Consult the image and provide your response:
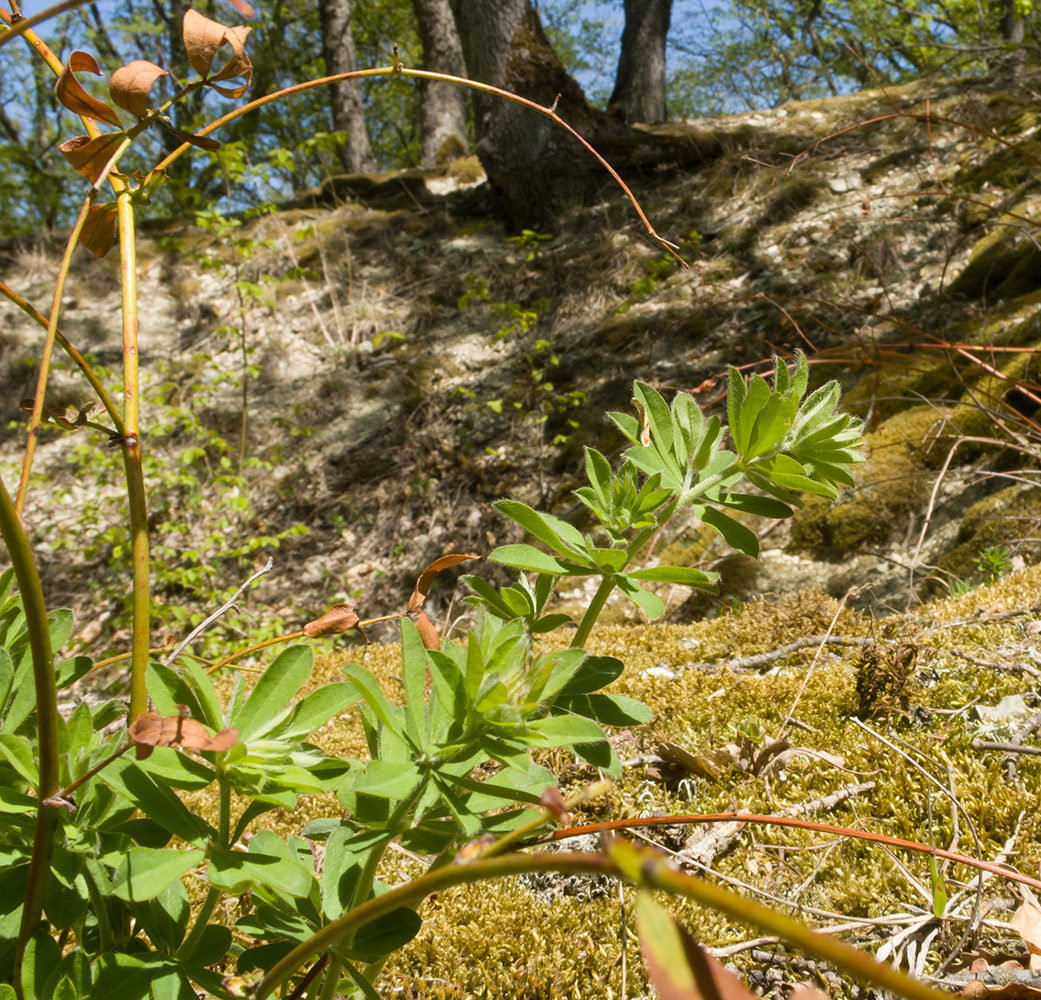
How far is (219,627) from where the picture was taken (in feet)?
14.5

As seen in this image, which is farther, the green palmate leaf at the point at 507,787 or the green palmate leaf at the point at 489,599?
the green palmate leaf at the point at 489,599

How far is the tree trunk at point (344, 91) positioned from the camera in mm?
10453

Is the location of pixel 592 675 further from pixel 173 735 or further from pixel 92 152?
pixel 92 152

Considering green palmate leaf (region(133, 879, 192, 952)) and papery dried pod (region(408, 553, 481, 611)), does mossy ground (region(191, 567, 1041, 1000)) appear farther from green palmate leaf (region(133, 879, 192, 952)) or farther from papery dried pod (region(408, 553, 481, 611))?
papery dried pod (region(408, 553, 481, 611))

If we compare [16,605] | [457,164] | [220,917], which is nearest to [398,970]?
[220,917]

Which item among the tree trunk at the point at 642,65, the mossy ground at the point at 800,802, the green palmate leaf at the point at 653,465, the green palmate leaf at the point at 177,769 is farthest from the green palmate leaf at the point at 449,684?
the tree trunk at the point at 642,65

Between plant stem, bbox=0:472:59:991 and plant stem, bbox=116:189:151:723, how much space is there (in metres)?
0.09

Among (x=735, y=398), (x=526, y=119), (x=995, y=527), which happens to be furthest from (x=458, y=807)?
(x=526, y=119)

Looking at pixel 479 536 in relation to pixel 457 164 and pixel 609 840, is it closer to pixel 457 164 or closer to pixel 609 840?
pixel 609 840

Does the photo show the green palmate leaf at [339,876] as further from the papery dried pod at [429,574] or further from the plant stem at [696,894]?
the plant stem at [696,894]

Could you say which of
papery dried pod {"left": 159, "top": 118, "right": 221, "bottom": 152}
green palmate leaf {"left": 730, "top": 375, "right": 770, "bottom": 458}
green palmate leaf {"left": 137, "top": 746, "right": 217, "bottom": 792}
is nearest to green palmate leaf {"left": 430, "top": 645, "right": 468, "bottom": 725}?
green palmate leaf {"left": 137, "top": 746, "right": 217, "bottom": 792}

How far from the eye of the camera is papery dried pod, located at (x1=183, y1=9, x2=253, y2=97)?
687 millimetres

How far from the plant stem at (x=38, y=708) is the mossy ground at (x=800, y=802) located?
703mm

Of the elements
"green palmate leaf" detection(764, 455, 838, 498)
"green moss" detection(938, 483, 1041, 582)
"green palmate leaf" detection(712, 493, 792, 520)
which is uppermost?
"green palmate leaf" detection(764, 455, 838, 498)
